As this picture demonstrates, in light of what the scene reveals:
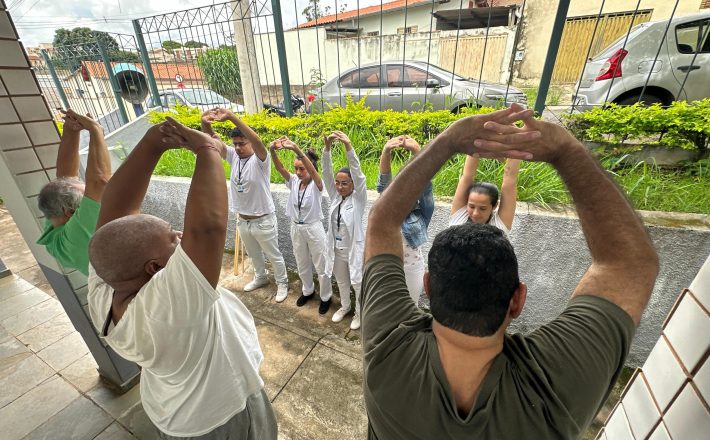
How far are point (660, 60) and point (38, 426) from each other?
722 centimetres

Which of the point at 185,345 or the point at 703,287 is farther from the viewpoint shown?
the point at 185,345

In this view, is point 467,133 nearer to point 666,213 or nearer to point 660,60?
point 666,213

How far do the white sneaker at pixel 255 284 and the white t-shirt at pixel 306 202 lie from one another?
1.11 meters

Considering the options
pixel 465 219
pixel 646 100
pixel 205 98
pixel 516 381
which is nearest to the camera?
pixel 516 381

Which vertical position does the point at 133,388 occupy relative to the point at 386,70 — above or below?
below

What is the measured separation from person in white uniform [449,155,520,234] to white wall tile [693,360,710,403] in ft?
4.30

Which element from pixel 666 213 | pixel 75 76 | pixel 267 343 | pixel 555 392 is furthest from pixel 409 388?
pixel 75 76

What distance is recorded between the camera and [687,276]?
2.32 metres

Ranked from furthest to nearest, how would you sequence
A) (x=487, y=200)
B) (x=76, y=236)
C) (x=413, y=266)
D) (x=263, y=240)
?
(x=263, y=240) → (x=413, y=266) → (x=487, y=200) → (x=76, y=236)

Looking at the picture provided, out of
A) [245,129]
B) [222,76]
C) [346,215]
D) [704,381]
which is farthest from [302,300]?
[222,76]

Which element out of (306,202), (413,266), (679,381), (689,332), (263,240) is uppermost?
(689,332)

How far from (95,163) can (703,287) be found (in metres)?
2.58

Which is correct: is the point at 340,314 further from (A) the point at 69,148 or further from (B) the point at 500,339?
(B) the point at 500,339

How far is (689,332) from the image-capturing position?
0.98 meters
